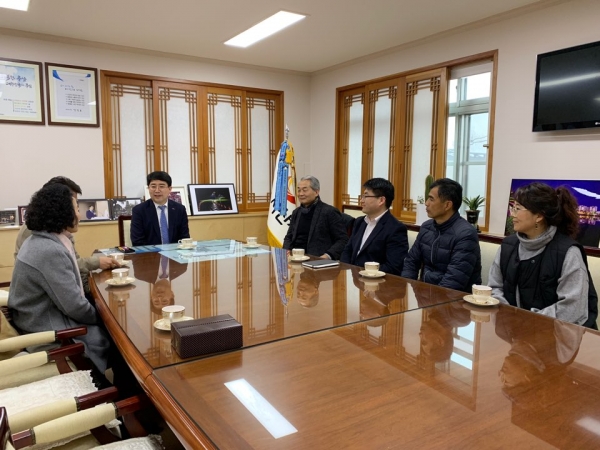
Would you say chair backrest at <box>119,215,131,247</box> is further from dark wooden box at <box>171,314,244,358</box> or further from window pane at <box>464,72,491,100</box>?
window pane at <box>464,72,491,100</box>

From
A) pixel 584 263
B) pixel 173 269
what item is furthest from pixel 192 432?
pixel 584 263

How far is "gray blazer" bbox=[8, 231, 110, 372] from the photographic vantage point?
1.82 m

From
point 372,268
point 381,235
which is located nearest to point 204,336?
point 372,268

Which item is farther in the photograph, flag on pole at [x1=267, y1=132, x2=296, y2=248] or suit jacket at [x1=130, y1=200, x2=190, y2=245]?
flag on pole at [x1=267, y1=132, x2=296, y2=248]

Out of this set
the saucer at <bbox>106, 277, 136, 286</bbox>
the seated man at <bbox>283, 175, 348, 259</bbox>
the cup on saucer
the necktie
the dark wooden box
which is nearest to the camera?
the dark wooden box

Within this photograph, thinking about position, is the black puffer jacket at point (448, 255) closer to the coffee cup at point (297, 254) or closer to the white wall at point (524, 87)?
the coffee cup at point (297, 254)

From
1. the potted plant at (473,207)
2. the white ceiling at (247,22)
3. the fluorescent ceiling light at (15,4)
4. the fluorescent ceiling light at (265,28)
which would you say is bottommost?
the potted plant at (473,207)

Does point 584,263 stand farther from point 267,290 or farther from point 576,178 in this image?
point 576,178

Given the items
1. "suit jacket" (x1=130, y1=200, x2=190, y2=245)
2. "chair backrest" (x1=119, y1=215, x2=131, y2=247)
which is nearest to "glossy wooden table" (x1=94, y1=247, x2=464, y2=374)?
"suit jacket" (x1=130, y1=200, x2=190, y2=245)

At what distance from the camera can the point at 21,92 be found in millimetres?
4254

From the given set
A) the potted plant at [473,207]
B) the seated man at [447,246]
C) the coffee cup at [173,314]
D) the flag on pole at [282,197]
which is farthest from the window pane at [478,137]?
the coffee cup at [173,314]

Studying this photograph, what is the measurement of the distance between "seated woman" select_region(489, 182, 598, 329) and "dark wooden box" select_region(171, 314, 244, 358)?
1.23 meters

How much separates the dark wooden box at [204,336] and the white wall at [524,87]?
3132mm

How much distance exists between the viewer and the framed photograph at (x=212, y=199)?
5180mm
